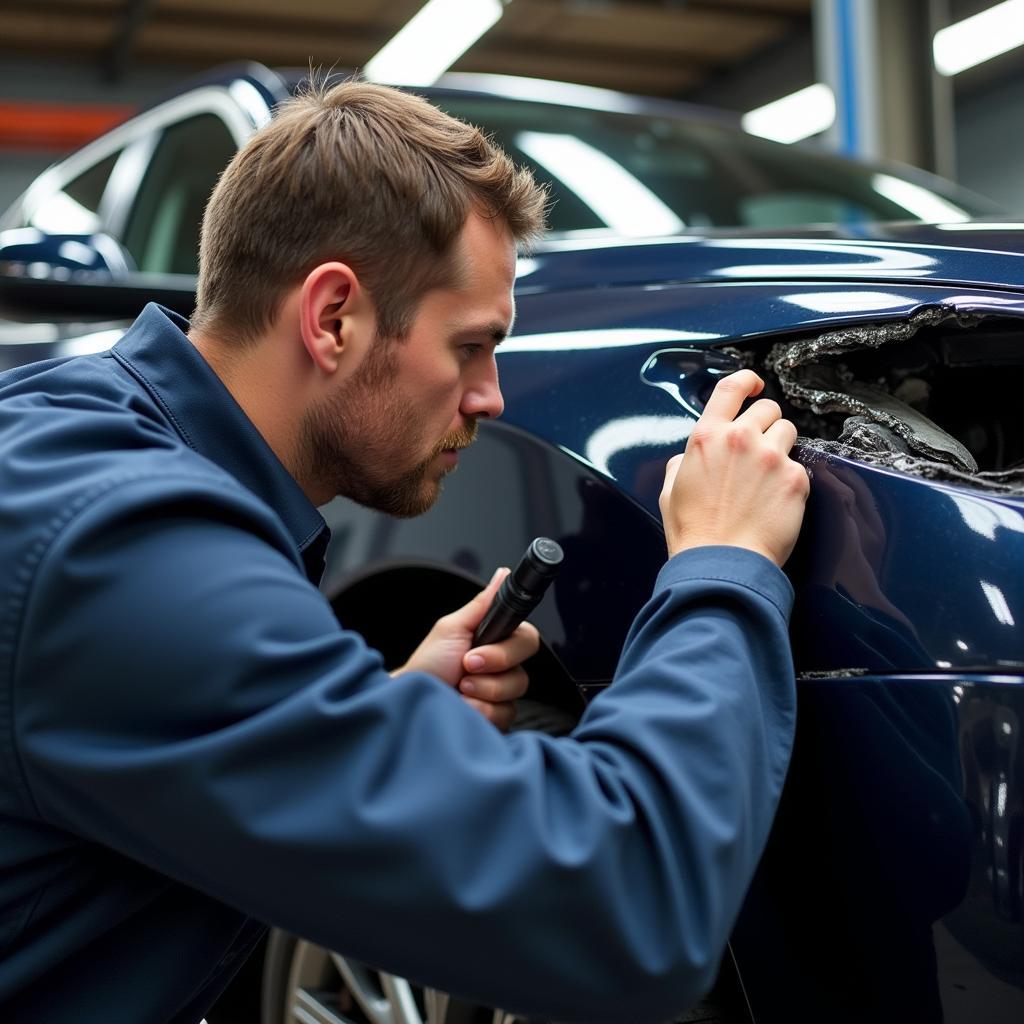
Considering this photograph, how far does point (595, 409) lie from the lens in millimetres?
1187

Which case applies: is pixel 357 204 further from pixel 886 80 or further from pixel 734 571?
pixel 886 80

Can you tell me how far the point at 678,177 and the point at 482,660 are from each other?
130 centimetres

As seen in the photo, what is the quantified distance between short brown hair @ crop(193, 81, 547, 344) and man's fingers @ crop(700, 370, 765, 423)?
0.23 m

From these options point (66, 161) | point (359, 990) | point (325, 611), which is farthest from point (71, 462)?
point (66, 161)

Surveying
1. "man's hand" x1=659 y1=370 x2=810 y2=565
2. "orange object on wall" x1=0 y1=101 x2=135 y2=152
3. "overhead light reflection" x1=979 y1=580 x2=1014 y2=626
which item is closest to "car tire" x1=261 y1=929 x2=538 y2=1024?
"man's hand" x1=659 y1=370 x2=810 y2=565

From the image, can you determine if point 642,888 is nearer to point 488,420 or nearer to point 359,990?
point 488,420

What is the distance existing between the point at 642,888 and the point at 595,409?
Answer: 525 mm

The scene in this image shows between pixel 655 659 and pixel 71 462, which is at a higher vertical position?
pixel 71 462

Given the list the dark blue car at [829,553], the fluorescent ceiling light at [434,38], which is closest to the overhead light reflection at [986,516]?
the dark blue car at [829,553]

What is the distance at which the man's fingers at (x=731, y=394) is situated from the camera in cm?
105

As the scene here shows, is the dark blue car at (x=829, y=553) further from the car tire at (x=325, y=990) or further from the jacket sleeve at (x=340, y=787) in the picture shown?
the jacket sleeve at (x=340, y=787)

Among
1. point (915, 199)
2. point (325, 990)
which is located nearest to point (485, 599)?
point (325, 990)

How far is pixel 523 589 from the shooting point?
1.11 m

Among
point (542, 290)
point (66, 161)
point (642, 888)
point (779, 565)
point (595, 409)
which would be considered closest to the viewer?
point (642, 888)
